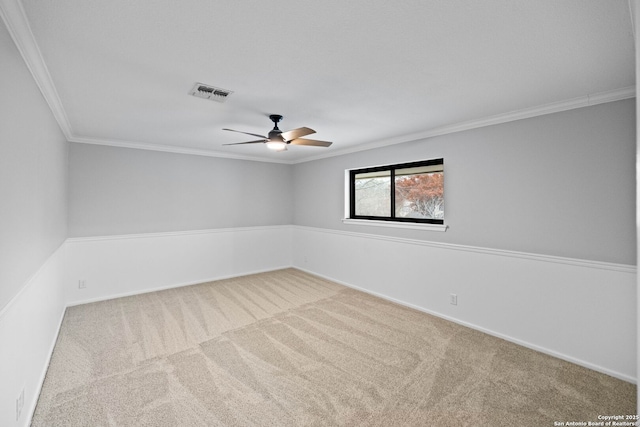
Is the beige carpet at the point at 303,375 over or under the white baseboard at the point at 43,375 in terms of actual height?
under

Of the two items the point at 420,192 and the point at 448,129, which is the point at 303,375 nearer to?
the point at 420,192

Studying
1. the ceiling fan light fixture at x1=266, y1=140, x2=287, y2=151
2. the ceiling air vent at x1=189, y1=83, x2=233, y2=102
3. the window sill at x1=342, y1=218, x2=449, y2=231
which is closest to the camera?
the ceiling air vent at x1=189, y1=83, x2=233, y2=102

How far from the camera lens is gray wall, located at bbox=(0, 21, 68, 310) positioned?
1443 mm

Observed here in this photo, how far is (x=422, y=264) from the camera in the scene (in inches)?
149

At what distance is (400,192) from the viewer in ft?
14.3

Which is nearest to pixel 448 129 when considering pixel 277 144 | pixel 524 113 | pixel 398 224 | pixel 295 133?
pixel 524 113

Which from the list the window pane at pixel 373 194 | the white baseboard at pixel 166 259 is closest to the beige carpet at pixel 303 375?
the white baseboard at pixel 166 259

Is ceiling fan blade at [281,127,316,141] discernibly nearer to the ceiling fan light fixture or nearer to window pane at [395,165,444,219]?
the ceiling fan light fixture

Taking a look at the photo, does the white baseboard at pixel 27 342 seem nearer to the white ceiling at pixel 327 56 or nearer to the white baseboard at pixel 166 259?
the white baseboard at pixel 166 259

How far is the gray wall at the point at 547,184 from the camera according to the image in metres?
2.40

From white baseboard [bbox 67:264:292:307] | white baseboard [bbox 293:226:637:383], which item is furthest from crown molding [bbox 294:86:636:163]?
white baseboard [bbox 67:264:292:307]

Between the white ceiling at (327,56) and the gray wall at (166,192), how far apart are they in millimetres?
1307

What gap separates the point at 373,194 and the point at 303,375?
10.1 ft

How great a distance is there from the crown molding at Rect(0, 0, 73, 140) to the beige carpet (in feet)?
7.51
